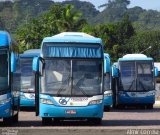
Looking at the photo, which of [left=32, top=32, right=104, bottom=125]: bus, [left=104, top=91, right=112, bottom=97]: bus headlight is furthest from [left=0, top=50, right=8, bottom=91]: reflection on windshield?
[left=104, top=91, right=112, bottom=97]: bus headlight

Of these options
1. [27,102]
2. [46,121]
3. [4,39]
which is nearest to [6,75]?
[4,39]

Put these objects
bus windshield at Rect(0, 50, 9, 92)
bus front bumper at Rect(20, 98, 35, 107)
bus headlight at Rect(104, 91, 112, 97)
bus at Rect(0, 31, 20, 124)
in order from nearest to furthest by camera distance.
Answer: bus at Rect(0, 31, 20, 124) → bus windshield at Rect(0, 50, 9, 92) → bus front bumper at Rect(20, 98, 35, 107) → bus headlight at Rect(104, 91, 112, 97)

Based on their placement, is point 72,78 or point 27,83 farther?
point 27,83

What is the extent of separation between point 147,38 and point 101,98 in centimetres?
8873

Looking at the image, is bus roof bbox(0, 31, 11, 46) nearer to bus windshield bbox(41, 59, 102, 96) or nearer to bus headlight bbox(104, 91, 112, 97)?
bus windshield bbox(41, 59, 102, 96)

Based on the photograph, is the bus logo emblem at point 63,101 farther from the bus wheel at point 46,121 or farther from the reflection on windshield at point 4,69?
the reflection on windshield at point 4,69

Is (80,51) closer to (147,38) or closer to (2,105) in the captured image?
(2,105)

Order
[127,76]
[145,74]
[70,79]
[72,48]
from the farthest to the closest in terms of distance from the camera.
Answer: [127,76], [145,74], [72,48], [70,79]

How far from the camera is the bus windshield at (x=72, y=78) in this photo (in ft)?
71.1

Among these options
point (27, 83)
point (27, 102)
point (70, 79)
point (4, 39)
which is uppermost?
point (4, 39)

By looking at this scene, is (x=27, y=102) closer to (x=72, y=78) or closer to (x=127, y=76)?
(x=127, y=76)

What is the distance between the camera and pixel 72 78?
21719 mm

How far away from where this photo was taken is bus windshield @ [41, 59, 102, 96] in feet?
71.1

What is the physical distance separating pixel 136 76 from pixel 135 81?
300 millimetres
